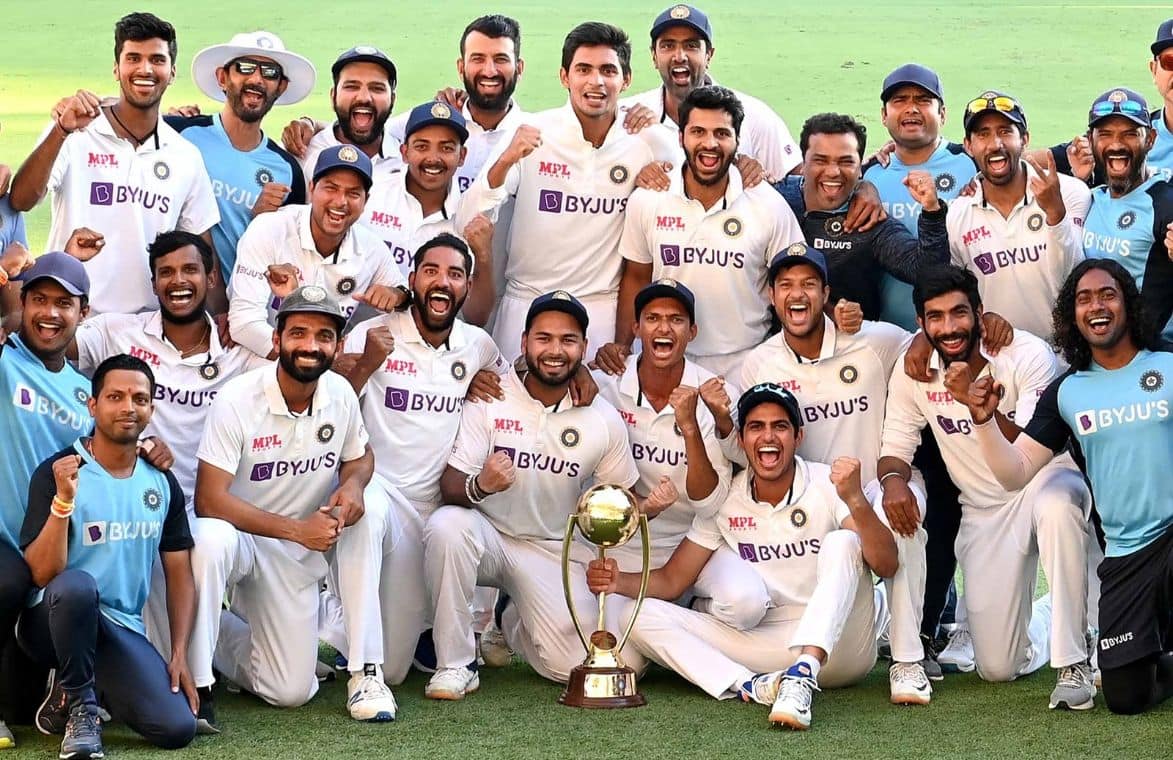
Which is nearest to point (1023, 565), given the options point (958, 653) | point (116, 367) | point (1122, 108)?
point (958, 653)

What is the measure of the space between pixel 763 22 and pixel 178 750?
730 inches

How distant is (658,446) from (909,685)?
1.39 m

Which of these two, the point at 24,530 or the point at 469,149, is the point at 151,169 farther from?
the point at 24,530

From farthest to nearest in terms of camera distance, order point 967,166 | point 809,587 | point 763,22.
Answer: point 763,22 < point 967,166 < point 809,587

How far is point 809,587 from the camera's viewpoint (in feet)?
21.5

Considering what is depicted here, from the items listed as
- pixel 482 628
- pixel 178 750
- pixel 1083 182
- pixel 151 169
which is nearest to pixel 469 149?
pixel 151 169

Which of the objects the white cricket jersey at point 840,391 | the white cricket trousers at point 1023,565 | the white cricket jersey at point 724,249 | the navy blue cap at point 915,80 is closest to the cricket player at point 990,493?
the white cricket trousers at point 1023,565

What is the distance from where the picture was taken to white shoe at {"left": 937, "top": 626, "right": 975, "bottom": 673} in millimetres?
6910

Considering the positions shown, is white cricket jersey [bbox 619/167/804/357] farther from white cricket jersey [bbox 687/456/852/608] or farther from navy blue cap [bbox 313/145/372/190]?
navy blue cap [bbox 313/145/372/190]

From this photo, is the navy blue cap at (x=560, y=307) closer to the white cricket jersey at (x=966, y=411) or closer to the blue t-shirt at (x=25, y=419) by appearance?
the white cricket jersey at (x=966, y=411)

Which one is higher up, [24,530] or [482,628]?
[24,530]

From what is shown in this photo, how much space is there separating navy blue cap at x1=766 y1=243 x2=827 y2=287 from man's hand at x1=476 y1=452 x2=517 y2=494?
1.28 m

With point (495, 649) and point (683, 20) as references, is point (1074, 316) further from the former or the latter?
point (495, 649)

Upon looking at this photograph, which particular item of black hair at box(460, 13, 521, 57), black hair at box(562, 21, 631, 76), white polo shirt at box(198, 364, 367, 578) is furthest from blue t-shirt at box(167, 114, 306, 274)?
black hair at box(562, 21, 631, 76)
